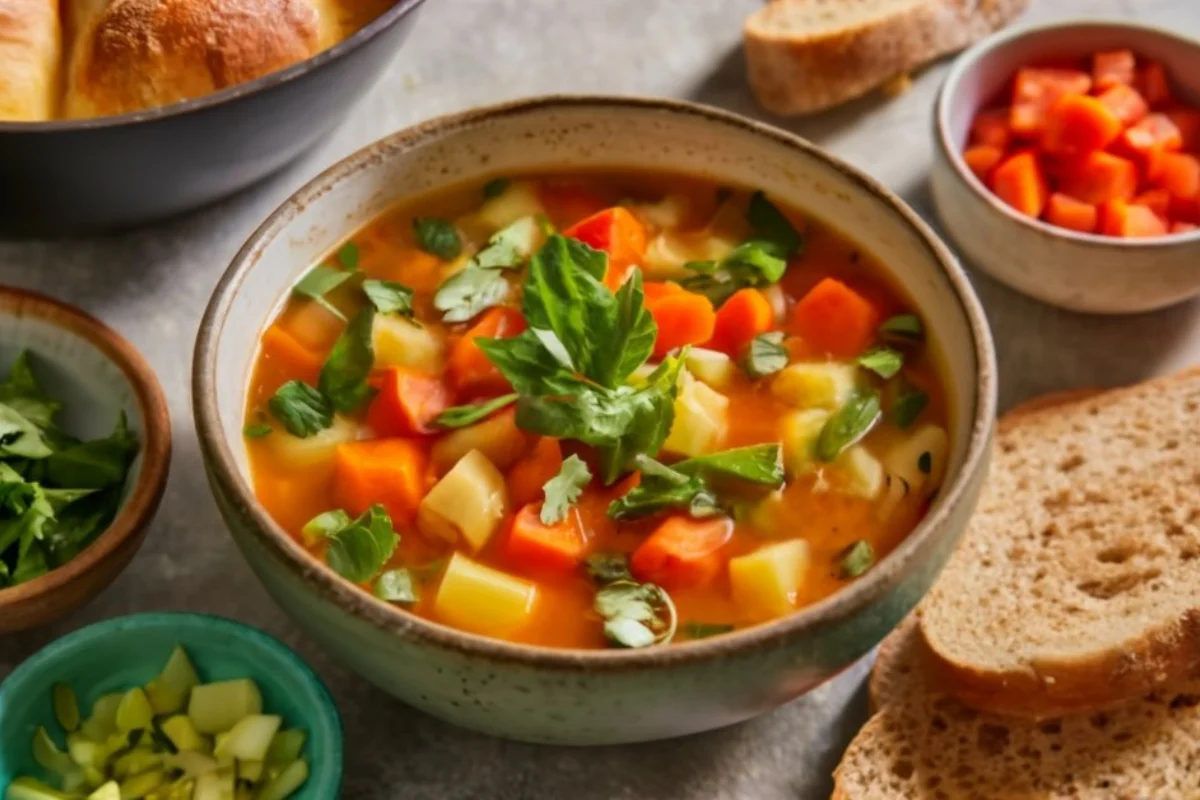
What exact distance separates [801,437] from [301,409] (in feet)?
Answer: 2.85

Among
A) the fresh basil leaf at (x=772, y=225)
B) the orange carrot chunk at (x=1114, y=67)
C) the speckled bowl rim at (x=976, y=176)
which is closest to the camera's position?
the fresh basil leaf at (x=772, y=225)

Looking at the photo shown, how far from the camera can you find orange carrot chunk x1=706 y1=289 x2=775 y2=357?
2660 mm

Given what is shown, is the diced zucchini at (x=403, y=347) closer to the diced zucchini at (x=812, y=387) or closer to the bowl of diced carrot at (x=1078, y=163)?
the diced zucchini at (x=812, y=387)

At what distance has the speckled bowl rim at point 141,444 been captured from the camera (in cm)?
240

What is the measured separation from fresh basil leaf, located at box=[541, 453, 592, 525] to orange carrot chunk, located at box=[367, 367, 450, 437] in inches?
10.3

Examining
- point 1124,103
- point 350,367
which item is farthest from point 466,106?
point 1124,103

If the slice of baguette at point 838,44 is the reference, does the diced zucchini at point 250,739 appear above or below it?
below

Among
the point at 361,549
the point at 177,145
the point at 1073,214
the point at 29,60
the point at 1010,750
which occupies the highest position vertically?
the point at 29,60

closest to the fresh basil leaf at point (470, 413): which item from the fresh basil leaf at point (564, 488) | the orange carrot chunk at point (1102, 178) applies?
the fresh basil leaf at point (564, 488)

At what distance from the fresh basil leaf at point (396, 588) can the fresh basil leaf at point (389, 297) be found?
1.88ft

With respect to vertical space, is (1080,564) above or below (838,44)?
below

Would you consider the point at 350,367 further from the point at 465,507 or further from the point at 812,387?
the point at 812,387

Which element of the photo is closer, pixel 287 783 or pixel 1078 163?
pixel 287 783

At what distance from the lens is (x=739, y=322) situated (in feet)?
8.74
